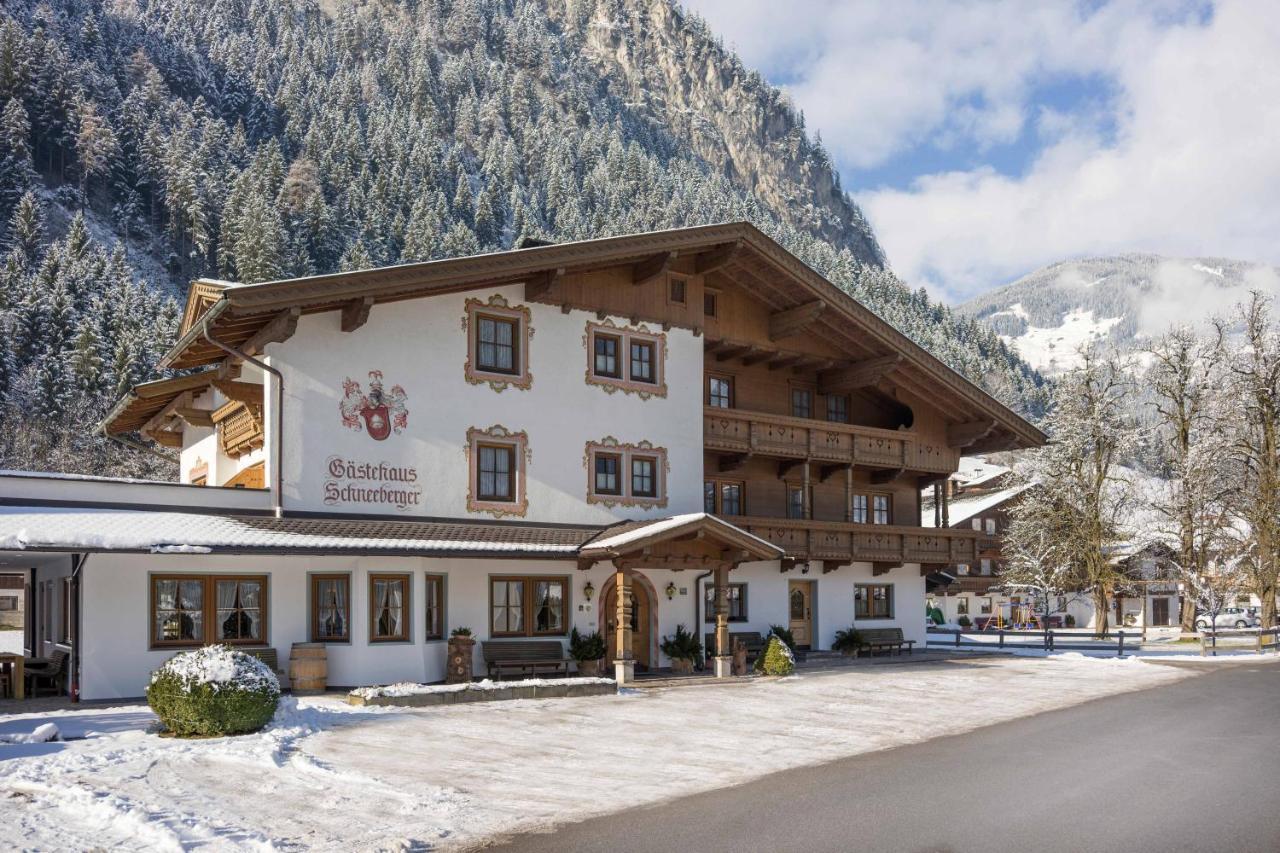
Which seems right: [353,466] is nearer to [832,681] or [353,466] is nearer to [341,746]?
[341,746]

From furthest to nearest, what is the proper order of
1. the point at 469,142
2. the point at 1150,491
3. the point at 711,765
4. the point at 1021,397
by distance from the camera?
1. the point at 469,142
2. the point at 1021,397
3. the point at 1150,491
4. the point at 711,765

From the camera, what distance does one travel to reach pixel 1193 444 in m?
49.1

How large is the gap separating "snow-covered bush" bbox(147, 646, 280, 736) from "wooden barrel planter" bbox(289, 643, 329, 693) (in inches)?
246

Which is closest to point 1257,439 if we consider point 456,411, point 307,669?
point 456,411

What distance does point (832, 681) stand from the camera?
27.2 metres

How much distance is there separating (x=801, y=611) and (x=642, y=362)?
896 cm

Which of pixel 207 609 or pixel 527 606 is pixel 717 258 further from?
pixel 207 609

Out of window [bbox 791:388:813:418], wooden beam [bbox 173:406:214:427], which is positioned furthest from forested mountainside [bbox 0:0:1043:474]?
window [bbox 791:388:813:418]

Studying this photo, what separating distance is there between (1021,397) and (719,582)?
13045 centimetres

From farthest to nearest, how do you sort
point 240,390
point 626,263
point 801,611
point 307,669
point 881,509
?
point 881,509 → point 801,611 → point 626,263 → point 240,390 → point 307,669

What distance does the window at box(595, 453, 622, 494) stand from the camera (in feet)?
94.3

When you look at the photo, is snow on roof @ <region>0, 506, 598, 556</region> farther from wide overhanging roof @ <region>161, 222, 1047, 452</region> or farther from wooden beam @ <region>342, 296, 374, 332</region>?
wooden beam @ <region>342, 296, 374, 332</region>


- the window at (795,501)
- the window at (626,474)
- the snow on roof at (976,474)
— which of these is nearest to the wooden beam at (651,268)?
the window at (626,474)

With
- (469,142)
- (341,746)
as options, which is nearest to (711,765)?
(341,746)
